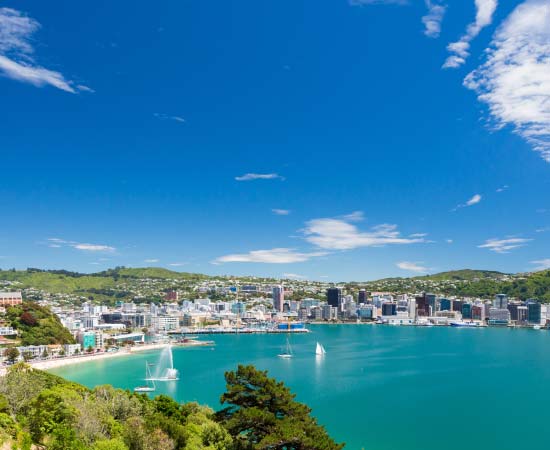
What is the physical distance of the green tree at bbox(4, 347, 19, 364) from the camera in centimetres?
2785

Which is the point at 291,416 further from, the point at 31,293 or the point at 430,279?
the point at 430,279

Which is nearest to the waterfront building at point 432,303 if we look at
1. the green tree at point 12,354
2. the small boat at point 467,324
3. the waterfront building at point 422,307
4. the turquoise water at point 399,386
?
the waterfront building at point 422,307

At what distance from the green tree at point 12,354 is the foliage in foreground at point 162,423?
19697 mm

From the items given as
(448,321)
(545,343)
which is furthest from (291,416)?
(448,321)

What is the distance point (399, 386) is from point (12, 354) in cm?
2176

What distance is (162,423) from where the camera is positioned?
8.55 meters

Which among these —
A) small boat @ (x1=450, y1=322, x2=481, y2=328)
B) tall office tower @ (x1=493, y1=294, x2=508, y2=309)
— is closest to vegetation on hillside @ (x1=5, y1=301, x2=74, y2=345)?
small boat @ (x1=450, y1=322, x2=481, y2=328)

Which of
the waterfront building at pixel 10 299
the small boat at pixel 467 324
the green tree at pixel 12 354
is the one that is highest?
the waterfront building at pixel 10 299

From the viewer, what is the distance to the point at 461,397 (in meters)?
21.2

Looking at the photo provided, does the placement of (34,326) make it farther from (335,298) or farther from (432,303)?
(432,303)

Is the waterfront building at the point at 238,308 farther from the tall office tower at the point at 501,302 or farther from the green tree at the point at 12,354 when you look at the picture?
the green tree at the point at 12,354

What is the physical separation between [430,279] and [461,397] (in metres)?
102

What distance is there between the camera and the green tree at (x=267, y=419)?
6.55m

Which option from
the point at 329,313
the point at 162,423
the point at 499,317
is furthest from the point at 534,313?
the point at 162,423
